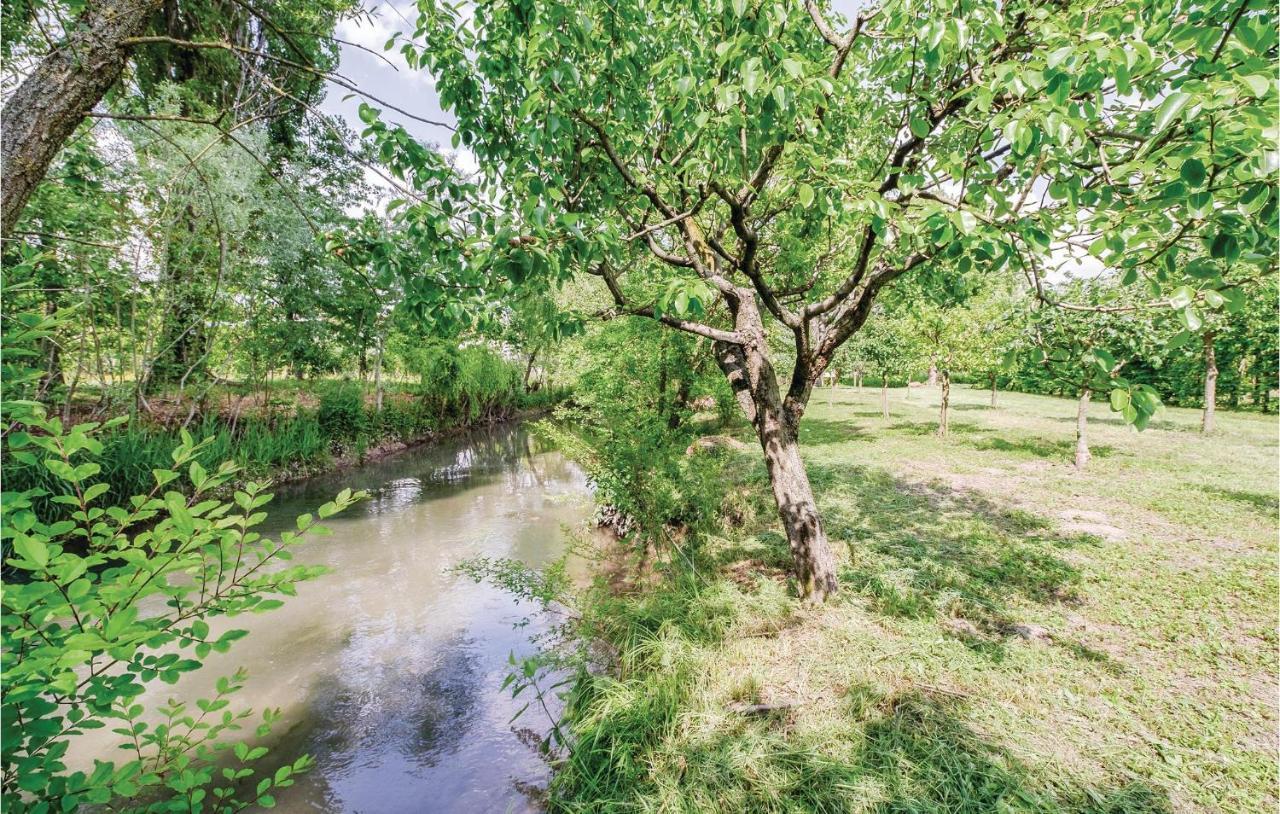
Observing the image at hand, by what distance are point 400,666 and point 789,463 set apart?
15.4ft

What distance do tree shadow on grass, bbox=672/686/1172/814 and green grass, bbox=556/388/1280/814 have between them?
1 cm

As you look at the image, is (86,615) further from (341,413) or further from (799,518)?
(341,413)

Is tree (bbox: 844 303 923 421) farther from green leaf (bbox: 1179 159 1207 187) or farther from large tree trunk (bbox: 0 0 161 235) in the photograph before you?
large tree trunk (bbox: 0 0 161 235)

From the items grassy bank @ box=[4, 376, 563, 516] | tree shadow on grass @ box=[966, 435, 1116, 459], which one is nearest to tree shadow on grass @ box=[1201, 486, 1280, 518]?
tree shadow on grass @ box=[966, 435, 1116, 459]

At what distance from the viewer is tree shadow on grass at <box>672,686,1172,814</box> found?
8.78 feet

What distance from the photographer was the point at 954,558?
5934mm

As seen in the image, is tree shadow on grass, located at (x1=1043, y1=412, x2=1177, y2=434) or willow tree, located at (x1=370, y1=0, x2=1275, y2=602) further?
tree shadow on grass, located at (x1=1043, y1=412, x2=1177, y2=434)

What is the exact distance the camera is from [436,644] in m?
5.73

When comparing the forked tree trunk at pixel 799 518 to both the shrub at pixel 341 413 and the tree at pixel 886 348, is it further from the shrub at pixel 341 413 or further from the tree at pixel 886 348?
the shrub at pixel 341 413

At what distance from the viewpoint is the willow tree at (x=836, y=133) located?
1.87 m

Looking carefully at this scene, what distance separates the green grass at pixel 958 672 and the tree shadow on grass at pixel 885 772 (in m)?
0.01

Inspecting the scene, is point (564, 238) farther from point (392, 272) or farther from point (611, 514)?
point (611, 514)

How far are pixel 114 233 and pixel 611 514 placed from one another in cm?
896

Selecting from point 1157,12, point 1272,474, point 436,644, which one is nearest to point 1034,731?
point 1157,12
